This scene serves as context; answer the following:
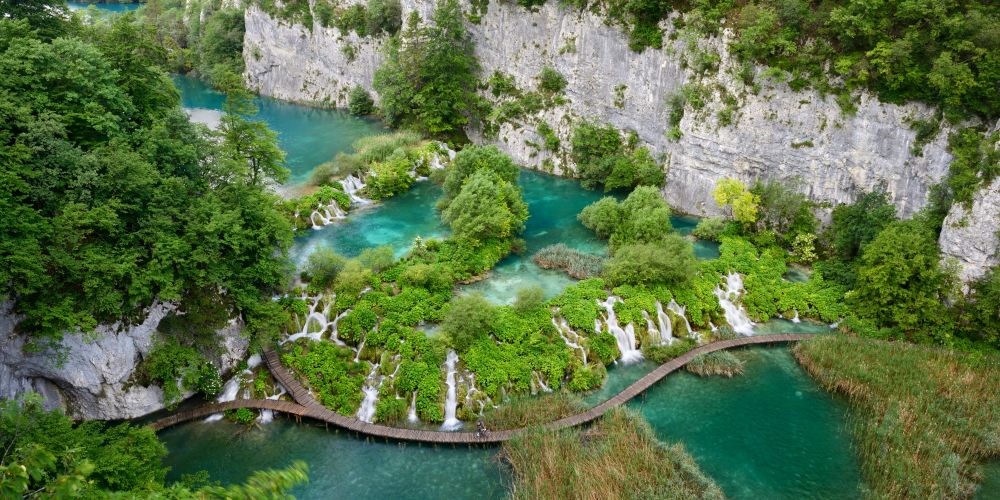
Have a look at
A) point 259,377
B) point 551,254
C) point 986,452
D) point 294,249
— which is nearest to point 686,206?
point 551,254

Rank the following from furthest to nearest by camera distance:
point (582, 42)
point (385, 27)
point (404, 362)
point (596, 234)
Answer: point (385, 27) < point (582, 42) < point (596, 234) < point (404, 362)

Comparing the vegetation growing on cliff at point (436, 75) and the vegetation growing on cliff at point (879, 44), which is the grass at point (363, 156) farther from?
the vegetation growing on cliff at point (879, 44)

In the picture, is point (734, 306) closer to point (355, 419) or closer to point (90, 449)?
point (355, 419)

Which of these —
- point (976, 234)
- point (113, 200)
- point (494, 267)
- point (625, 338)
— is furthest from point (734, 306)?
point (113, 200)

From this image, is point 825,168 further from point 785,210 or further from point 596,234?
point 596,234

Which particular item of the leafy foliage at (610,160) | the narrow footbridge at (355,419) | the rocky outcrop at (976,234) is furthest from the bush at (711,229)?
the narrow footbridge at (355,419)

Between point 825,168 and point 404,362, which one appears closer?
point 404,362

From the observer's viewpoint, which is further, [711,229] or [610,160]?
[610,160]
